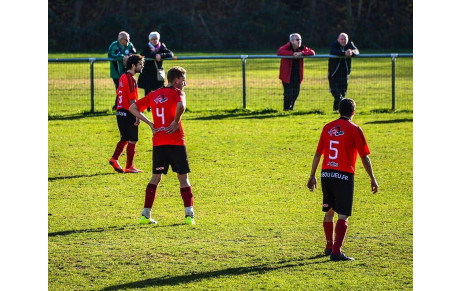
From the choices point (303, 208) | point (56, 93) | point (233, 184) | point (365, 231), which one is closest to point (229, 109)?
point (56, 93)

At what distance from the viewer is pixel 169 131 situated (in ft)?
29.4

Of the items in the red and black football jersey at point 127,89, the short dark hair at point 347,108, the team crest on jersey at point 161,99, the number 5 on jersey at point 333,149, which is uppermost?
the red and black football jersey at point 127,89

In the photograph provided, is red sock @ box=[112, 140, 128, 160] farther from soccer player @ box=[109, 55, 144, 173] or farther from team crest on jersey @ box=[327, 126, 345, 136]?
team crest on jersey @ box=[327, 126, 345, 136]

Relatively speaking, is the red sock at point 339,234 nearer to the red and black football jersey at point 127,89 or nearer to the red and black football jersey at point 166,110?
the red and black football jersey at point 166,110

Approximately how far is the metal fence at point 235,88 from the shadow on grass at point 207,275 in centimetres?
1127

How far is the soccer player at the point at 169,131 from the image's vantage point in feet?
29.4

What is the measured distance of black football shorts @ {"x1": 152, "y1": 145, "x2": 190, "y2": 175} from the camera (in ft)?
29.6

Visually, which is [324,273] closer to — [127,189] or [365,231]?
[365,231]

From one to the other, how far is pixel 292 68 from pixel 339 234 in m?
11.2

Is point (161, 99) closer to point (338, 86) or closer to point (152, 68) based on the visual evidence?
point (152, 68)

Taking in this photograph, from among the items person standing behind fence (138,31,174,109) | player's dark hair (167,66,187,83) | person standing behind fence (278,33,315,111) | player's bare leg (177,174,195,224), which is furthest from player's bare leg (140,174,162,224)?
person standing behind fence (278,33,315,111)

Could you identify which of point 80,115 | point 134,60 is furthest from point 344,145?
point 80,115

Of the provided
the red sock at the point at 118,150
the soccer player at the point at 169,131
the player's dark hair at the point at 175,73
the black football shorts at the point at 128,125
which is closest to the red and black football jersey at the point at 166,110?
the soccer player at the point at 169,131

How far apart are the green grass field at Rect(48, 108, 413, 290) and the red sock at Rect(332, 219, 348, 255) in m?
0.16
